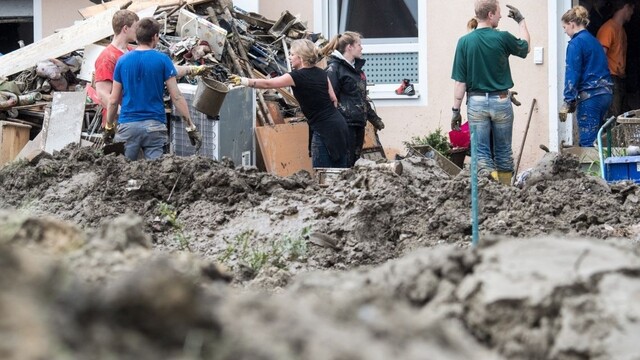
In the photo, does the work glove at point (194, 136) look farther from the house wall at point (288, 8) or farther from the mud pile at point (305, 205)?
the house wall at point (288, 8)

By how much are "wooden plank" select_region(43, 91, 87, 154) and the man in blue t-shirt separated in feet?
6.28

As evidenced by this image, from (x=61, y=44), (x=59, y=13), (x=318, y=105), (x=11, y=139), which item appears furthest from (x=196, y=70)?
(x=59, y=13)

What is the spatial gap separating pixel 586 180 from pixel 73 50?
21.8 ft

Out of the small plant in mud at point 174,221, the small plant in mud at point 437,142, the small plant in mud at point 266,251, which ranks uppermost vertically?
the small plant in mud at point 437,142

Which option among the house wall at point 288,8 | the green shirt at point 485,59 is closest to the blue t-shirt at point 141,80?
the green shirt at point 485,59

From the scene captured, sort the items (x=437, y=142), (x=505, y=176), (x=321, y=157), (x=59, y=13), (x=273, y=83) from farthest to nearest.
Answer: (x=59, y=13), (x=437, y=142), (x=505, y=176), (x=321, y=157), (x=273, y=83)

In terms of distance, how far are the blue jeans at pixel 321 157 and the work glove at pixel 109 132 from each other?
1.78 meters

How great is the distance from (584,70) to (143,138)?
4.89 metres

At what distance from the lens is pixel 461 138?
587 inches

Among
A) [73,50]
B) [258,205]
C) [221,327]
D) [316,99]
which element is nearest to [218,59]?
[73,50]

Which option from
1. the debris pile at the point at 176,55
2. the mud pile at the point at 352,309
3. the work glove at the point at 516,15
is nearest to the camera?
the mud pile at the point at 352,309

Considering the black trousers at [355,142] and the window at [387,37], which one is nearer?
the black trousers at [355,142]

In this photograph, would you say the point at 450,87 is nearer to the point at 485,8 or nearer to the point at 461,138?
the point at 461,138

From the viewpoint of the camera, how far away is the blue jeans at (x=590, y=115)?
13.7m
